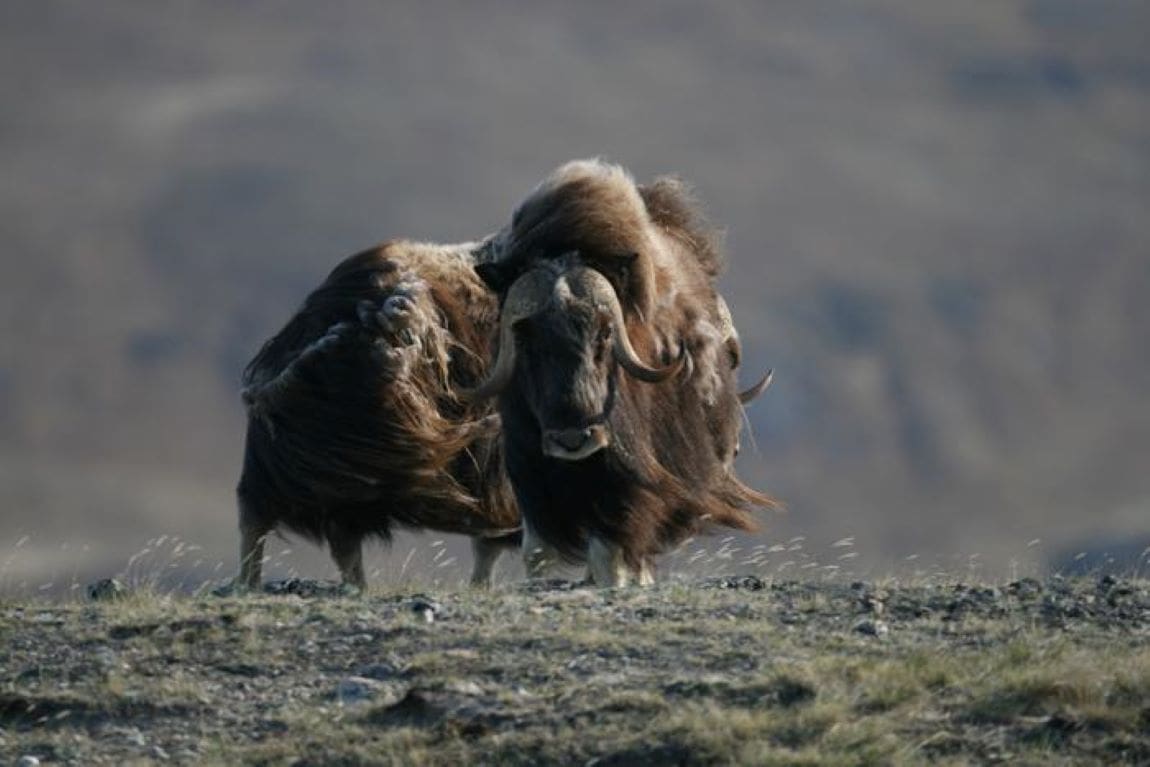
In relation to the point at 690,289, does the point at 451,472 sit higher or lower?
lower

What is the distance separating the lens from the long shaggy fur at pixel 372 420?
10617 millimetres

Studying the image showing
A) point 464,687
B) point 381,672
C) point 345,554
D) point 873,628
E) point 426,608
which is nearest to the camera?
point 464,687

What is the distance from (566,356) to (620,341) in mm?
310

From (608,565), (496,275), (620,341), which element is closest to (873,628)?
(608,565)

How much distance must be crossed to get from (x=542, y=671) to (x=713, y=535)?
12.7 feet

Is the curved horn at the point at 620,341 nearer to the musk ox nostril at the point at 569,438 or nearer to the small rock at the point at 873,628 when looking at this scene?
the musk ox nostril at the point at 569,438

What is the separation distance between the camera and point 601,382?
9547mm

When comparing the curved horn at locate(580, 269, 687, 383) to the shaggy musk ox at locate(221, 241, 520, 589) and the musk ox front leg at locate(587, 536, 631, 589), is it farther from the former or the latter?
the shaggy musk ox at locate(221, 241, 520, 589)

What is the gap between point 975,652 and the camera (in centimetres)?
700

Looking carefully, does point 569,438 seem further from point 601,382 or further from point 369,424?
point 369,424

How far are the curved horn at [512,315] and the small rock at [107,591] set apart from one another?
1.84m

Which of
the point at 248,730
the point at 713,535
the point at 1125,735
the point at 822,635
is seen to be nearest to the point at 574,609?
the point at 822,635

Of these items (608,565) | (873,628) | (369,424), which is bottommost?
(873,628)

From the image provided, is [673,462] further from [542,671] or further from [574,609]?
[542,671]
